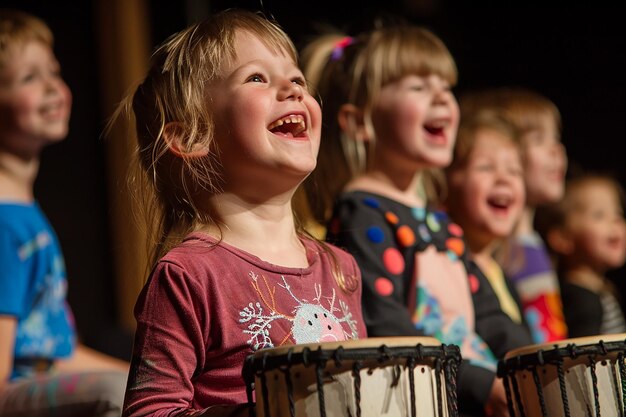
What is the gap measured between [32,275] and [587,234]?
212 centimetres

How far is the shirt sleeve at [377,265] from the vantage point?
2229mm

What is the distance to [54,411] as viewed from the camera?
7.97ft

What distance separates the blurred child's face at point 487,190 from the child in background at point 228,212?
1.03m

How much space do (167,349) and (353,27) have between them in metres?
1.65

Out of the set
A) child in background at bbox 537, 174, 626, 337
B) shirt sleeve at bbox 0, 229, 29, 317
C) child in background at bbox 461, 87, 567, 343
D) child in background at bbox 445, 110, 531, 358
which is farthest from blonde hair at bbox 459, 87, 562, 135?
shirt sleeve at bbox 0, 229, 29, 317

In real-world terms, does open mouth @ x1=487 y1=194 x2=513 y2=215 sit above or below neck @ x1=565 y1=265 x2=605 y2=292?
above

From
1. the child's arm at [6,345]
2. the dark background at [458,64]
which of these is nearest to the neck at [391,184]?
the child's arm at [6,345]

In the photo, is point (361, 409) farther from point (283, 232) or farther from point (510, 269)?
point (510, 269)

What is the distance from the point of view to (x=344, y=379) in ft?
4.84

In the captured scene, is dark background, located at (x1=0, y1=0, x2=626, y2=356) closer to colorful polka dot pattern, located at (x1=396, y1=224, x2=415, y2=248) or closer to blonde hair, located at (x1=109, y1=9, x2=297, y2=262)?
colorful polka dot pattern, located at (x1=396, y1=224, x2=415, y2=248)

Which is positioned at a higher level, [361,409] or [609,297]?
[609,297]

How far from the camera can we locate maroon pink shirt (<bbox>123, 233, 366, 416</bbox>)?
5.31ft

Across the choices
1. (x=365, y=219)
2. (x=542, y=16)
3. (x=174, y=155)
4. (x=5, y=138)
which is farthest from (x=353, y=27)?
(x=542, y=16)

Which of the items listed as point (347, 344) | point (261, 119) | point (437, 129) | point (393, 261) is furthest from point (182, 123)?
point (437, 129)
